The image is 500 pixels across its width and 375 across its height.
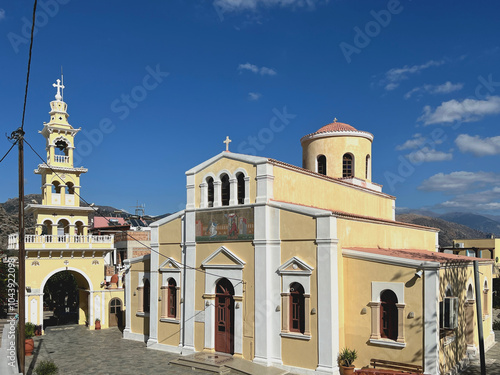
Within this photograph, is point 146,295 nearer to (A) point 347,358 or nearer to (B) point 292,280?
(B) point 292,280

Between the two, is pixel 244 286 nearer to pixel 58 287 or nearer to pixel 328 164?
pixel 328 164

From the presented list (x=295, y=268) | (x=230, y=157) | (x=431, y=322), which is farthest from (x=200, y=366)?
(x=431, y=322)

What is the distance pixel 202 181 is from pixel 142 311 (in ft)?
25.6

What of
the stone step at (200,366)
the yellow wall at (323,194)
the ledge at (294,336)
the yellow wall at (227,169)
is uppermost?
the yellow wall at (227,169)

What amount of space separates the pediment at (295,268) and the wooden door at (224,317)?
9.06ft

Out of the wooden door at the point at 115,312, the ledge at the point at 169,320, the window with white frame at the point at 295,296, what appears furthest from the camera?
the wooden door at the point at 115,312

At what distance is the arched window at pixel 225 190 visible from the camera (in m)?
18.9

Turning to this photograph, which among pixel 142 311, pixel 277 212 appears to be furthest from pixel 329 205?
pixel 142 311

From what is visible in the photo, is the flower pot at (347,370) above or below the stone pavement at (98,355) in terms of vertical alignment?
above

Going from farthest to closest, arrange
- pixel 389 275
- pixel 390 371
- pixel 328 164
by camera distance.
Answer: pixel 328 164
pixel 389 275
pixel 390 371

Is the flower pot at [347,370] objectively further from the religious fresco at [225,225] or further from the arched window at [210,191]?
the arched window at [210,191]

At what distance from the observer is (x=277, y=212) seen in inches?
670

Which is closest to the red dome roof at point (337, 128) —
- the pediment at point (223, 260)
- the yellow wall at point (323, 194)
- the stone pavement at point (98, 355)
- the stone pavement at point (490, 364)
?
the yellow wall at point (323, 194)

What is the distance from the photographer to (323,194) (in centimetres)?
1995
